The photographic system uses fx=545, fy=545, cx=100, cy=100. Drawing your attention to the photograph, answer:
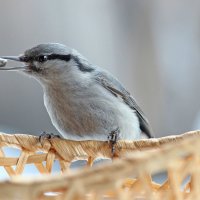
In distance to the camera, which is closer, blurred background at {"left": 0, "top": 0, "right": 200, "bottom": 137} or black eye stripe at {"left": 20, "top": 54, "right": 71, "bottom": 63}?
black eye stripe at {"left": 20, "top": 54, "right": 71, "bottom": 63}

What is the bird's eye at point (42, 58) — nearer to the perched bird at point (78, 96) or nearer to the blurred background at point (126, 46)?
the perched bird at point (78, 96)

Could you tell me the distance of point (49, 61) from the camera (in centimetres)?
183

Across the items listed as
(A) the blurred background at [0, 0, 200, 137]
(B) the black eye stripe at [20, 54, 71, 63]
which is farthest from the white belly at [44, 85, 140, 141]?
(A) the blurred background at [0, 0, 200, 137]

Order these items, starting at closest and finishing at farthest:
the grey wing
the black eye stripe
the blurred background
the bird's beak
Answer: the bird's beak, the black eye stripe, the grey wing, the blurred background

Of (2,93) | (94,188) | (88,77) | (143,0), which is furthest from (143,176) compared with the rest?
(143,0)

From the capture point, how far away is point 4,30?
2.91 m

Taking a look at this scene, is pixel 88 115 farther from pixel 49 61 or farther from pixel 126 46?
pixel 126 46

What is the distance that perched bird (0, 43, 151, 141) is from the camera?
179 cm

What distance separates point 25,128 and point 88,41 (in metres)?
0.60

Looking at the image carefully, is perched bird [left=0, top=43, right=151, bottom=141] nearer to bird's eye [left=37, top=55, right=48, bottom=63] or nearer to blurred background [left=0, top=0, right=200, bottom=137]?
bird's eye [left=37, top=55, right=48, bottom=63]

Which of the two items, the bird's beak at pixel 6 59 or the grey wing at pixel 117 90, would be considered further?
the grey wing at pixel 117 90

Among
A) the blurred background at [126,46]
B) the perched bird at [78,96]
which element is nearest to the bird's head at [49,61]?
the perched bird at [78,96]

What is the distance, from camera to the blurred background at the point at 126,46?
116 inches

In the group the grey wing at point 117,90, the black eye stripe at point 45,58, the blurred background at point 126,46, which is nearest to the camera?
the black eye stripe at point 45,58
